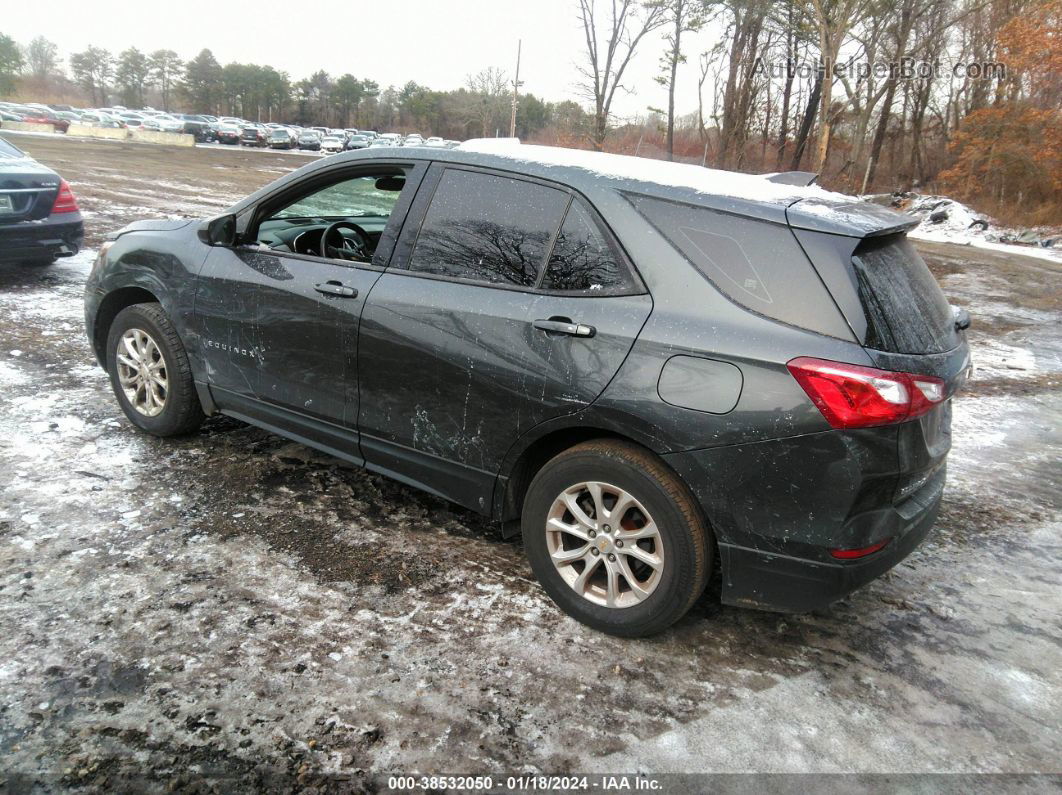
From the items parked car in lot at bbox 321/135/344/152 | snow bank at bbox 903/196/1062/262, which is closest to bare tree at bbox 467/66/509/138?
parked car in lot at bbox 321/135/344/152

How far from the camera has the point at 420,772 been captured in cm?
222

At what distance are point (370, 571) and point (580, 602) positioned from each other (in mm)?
912

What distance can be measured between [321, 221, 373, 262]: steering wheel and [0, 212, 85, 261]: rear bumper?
498 cm

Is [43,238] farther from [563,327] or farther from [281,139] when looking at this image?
[281,139]

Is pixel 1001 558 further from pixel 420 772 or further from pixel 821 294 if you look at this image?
pixel 420 772

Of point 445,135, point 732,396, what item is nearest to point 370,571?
point 732,396

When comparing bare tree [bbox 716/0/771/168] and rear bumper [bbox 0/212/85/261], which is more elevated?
bare tree [bbox 716/0/771/168]

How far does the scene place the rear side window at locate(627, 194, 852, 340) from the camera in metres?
2.50

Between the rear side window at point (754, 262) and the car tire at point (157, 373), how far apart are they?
2.74m

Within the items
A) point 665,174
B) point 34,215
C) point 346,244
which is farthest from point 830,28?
point 665,174

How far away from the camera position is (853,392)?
239 centimetres

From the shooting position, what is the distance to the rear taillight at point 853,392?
2391 millimetres

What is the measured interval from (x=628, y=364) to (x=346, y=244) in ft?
6.66

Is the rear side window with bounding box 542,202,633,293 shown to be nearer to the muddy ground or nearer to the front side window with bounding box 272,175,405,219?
the front side window with bounding box 272,175,405,219
